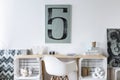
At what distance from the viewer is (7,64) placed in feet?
13.5

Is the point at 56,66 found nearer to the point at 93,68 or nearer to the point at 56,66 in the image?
the point at 56,66

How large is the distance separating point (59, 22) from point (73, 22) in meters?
0.27

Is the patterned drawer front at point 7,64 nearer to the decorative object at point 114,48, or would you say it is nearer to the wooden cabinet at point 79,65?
the wooden cabinet at point 79,65

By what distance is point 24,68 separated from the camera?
13.3 ft

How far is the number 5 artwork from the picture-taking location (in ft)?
13.5

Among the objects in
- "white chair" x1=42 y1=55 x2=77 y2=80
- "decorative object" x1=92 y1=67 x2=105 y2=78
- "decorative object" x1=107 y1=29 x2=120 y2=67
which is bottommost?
"decorative object" x1=92 y1=67 x2=105 y2=78

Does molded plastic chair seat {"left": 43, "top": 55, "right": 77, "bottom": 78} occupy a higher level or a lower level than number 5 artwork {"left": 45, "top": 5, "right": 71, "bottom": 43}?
lower

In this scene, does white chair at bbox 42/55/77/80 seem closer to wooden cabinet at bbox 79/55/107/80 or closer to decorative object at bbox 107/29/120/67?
wooden cabinet at bbox 79/55/107/80

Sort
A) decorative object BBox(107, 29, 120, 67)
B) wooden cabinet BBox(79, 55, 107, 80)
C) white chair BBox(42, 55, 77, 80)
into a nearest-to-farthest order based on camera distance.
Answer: white chair BBox(42, 55, 77, 80)
wooden cabinet BBox(79, 55, 107, 80)
decorative object BBox(107, 29, 120, 67)

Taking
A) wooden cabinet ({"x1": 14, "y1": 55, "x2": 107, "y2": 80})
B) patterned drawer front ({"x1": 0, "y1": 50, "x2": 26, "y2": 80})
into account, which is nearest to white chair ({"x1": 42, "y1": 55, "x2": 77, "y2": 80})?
wooden cabinet ({"x1": 14, "y1": 55, "x2": 107, "y2": 80})

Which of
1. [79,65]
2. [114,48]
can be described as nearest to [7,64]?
[79,65]

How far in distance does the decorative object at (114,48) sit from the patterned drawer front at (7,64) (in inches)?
67.2

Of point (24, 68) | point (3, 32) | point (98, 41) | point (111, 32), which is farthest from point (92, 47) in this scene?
point (3, 32)

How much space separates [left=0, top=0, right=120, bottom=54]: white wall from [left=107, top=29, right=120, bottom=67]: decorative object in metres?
0.09
